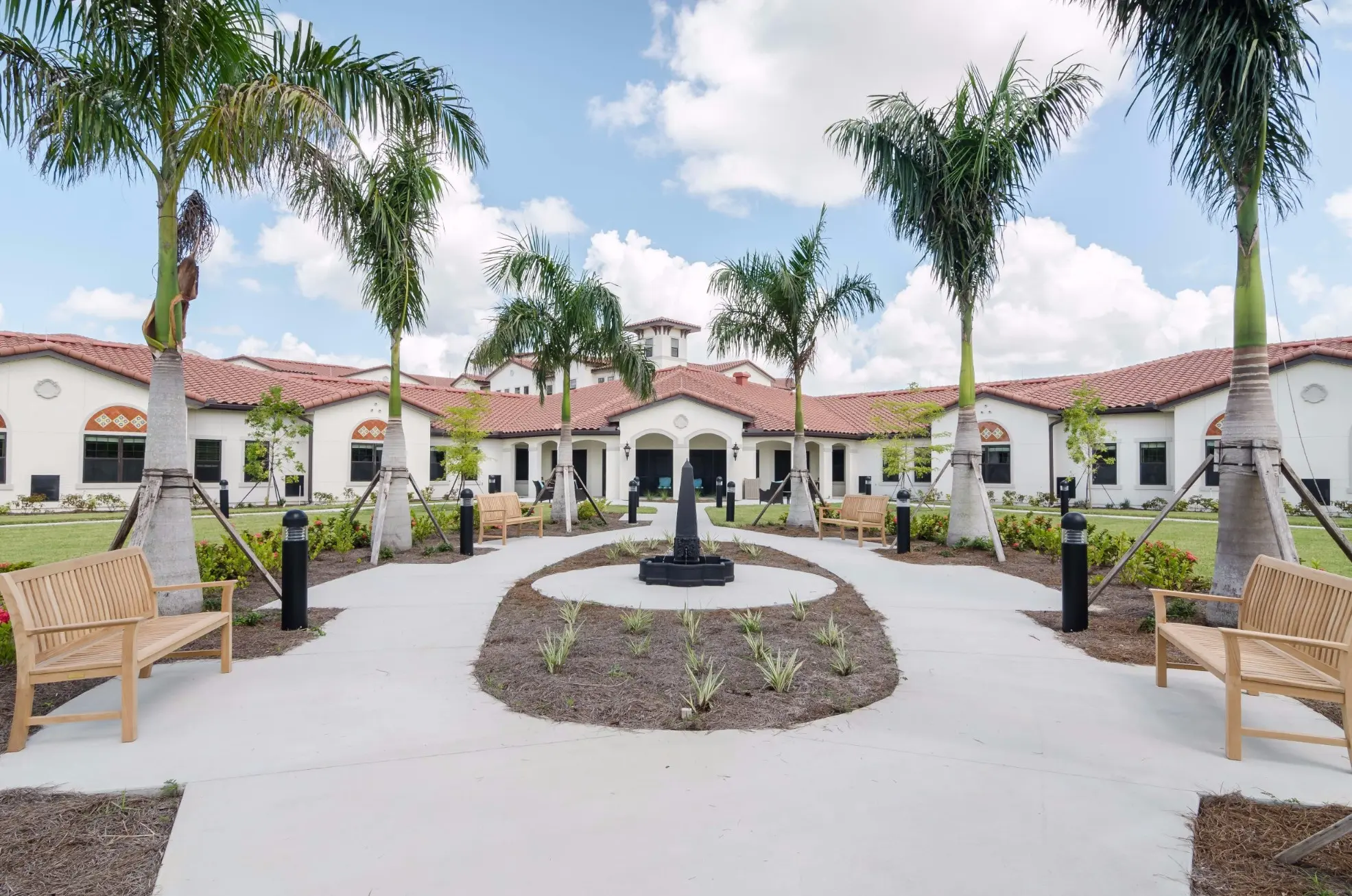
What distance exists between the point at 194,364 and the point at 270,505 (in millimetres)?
7318

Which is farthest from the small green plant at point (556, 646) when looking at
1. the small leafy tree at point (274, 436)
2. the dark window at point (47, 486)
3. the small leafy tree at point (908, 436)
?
the dark window at point (47, 486)

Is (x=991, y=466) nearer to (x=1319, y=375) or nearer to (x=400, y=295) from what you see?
(x=1319, y=375)

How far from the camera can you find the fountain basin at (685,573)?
8.84m

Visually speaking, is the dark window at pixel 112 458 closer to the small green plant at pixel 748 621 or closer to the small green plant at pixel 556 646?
the small green plant at pixel 556 646

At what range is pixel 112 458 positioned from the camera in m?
23.0

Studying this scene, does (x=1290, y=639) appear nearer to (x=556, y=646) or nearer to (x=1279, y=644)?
(x=1279, y=644)

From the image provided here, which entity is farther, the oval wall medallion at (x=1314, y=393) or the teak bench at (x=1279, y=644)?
the oval wall medallion at (x=1314, y=393)

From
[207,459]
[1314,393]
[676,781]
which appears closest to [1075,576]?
[676,781]

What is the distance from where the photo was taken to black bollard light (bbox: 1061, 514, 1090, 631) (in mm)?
6613

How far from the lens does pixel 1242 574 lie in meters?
6.51

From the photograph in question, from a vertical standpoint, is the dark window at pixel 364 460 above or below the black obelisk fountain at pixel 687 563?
A: above

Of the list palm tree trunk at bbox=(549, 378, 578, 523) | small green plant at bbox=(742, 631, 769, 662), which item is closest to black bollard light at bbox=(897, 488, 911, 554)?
small green plant at bbox=(742, 631, 769, 662)

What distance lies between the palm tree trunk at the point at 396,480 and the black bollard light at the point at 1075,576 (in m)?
9.33

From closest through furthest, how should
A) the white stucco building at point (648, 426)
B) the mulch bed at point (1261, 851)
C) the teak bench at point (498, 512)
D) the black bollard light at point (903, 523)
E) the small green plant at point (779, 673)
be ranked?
1. the mulch bed at point (1261, 851)
2. the small green plant at point (779, 673)
3. the black bollard light at point (903, 523)
4. the teak bench at point (498, 512)
5. the white stucco building at point (648, 426)
